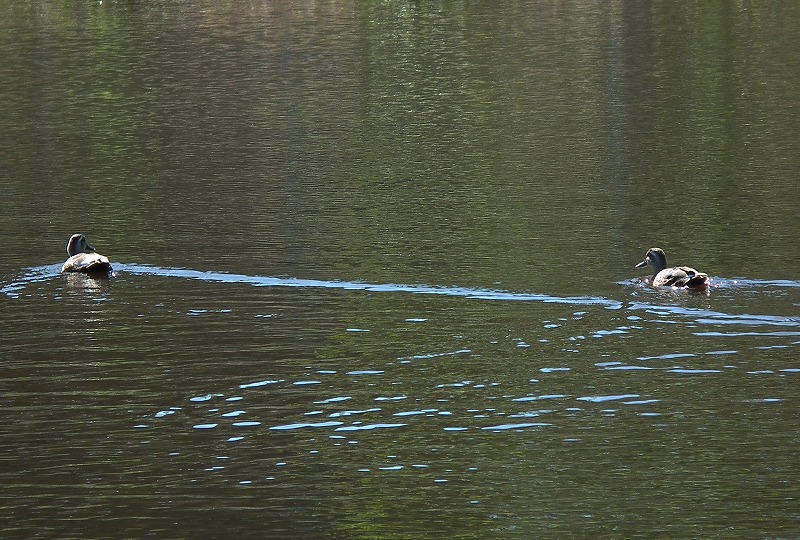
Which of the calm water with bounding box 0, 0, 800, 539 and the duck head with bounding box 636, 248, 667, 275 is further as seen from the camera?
the duck head with bounding box 636, 248, 667, 275

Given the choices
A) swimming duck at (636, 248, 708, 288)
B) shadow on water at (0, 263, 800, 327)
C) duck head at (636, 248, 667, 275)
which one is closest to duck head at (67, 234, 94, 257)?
shadow on water at (0, 263, 800, 327)

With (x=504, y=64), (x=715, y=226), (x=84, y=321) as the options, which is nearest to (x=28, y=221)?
(x=84, y=321)

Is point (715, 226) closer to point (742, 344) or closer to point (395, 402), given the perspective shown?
point (742, 344)

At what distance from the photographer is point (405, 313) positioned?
20.5 metres

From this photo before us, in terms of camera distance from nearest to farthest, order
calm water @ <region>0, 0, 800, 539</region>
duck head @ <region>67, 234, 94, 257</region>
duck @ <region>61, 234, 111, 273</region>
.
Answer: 1. calm water @ <region>0, 0, 800, 539</region>
2. duck @ <region>61, 234, 111, 273</region>
3. duck head @ <region>67, 234, 94, 257</region>

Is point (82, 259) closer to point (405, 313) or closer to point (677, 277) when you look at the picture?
point (405, 313)

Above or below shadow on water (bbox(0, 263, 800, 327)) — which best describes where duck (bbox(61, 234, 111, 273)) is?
above

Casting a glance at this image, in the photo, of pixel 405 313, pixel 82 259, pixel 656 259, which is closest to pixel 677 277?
pixel 656 259

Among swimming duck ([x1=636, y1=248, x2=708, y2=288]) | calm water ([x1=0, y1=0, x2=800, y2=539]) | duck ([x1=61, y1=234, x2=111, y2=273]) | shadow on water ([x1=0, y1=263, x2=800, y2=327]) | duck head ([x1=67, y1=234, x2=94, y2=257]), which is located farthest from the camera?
duck head ([x1=67, y1=234, x2=94, y2=257])

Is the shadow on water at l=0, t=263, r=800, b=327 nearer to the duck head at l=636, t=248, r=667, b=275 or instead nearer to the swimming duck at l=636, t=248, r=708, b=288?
the swimming duck at l=636, t=248, r=708, b=288

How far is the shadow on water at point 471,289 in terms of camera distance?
19.7 m

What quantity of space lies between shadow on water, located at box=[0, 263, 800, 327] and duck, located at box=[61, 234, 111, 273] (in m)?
0.17

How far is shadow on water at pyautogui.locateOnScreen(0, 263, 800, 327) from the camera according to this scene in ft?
64.6

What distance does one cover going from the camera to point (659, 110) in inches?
1597
